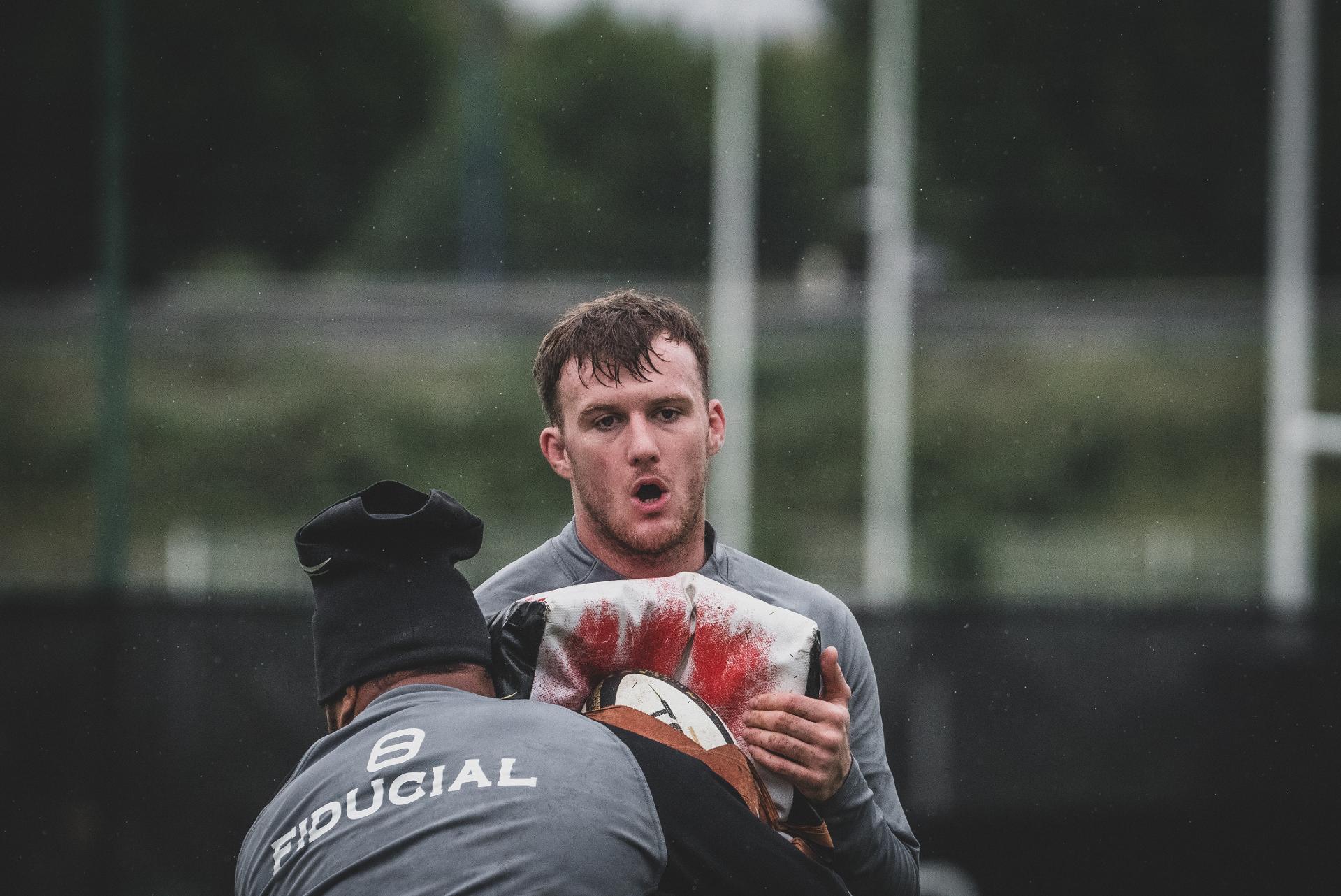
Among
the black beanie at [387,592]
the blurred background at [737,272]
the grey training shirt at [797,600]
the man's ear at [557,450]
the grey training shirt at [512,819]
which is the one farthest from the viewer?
the blurred background at [737,272]

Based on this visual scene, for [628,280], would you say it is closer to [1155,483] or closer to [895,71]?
[895,71]

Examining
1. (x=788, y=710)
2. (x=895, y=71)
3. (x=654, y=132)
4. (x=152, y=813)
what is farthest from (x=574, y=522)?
(x=654, y=132)

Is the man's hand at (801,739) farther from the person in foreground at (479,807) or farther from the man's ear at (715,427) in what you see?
the man's ear at (715,427)

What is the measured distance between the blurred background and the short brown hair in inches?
140

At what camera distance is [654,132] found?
15.4 meters

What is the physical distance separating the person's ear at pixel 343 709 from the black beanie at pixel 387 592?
0.02 meters

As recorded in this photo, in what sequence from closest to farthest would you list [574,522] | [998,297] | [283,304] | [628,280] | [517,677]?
[517,677] < [574,522] < [628,280] < [283,304] < [998,297]

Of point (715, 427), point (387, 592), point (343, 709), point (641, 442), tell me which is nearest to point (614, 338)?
point (641, 442)

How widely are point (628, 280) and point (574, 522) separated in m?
13.7

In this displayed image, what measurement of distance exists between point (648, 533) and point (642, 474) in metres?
0.13

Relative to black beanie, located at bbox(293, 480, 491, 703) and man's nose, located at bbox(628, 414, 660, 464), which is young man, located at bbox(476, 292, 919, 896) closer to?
man's nose, located at bbox(628, 414, 660, 464)

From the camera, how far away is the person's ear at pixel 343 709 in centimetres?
224

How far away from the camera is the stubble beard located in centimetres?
285

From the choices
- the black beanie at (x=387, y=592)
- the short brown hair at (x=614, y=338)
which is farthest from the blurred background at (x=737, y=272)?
the black beanie at (x=387, y=592)
